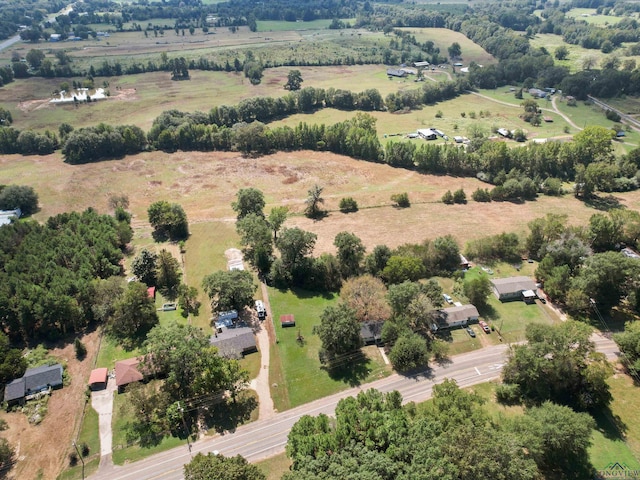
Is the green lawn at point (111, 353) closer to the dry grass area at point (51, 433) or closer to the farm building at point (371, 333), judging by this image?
the dry grass area at point (51, 433)

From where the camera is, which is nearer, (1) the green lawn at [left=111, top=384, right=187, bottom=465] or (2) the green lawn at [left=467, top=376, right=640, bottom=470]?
(2) the green lawn at [left=467, top=376, right=640, bottom=470]

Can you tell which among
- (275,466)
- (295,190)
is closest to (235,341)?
(275,466)

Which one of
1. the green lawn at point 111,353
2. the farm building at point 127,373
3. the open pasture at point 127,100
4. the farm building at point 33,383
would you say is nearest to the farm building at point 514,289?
the farm building at point 127,373

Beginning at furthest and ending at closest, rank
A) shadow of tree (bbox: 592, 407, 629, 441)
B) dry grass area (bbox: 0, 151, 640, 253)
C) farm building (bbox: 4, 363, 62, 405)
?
dry grass area (bbox: 0, 151, 640, 253) → farm building (bbox: 4, 363, 62, 405) → shadow of tree (bbox: 592, 407, 629, 441)

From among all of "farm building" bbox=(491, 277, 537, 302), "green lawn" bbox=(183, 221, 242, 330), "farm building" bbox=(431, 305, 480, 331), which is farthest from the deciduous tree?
"farm building" bbox=(491, 277, 537, 302)

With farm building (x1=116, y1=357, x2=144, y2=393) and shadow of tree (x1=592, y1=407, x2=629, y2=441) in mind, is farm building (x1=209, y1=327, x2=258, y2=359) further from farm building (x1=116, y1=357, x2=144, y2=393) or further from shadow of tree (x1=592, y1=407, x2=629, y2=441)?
shadow of tree (x1=592, y1=407, x2=629, y2=441)

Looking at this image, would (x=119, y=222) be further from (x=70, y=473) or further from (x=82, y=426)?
(x=70, y=473)

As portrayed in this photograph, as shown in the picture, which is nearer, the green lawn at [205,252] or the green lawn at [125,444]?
the green lawn at [125,444]

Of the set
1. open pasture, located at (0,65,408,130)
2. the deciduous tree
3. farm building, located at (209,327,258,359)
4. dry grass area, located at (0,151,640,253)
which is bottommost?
dry grass area, located at (0,151,640,253)
